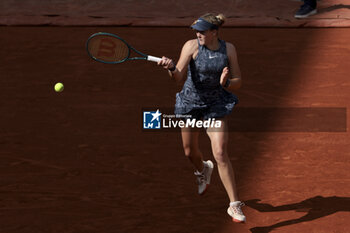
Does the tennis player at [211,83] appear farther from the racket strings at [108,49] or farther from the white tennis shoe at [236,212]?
the racket strings at [108,49]

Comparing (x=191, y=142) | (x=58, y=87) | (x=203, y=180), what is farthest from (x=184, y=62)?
(x=58, y=87)

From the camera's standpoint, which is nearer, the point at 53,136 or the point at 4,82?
the point at 53,136

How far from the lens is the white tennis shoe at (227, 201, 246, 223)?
7445 millimetres

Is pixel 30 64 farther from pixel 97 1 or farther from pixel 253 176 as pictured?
pixel 253 176

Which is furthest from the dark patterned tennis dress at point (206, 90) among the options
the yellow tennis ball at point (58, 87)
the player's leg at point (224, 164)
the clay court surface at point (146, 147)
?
the yellow tennis ball at point (58, 87)

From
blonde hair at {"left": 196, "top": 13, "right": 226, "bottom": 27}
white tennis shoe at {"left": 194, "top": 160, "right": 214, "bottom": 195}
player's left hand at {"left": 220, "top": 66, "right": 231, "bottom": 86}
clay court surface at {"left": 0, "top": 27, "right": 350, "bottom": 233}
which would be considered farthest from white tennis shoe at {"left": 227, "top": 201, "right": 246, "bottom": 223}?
blonde hair at {"left": 196, "top": 13, "right": 226, "bottom": 27}

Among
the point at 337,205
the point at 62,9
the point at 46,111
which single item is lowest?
the point at 337,205

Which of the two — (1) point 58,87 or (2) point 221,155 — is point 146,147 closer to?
(1) point 58,87

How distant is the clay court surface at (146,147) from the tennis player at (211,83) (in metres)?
0.71

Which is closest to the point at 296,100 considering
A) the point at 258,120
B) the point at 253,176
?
the point at 258,120

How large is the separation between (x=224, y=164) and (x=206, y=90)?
29.6 inches

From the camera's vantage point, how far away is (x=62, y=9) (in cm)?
1523

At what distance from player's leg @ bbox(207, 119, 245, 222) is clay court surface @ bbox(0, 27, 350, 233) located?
20 centimetres

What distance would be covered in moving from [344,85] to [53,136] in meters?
4.54
